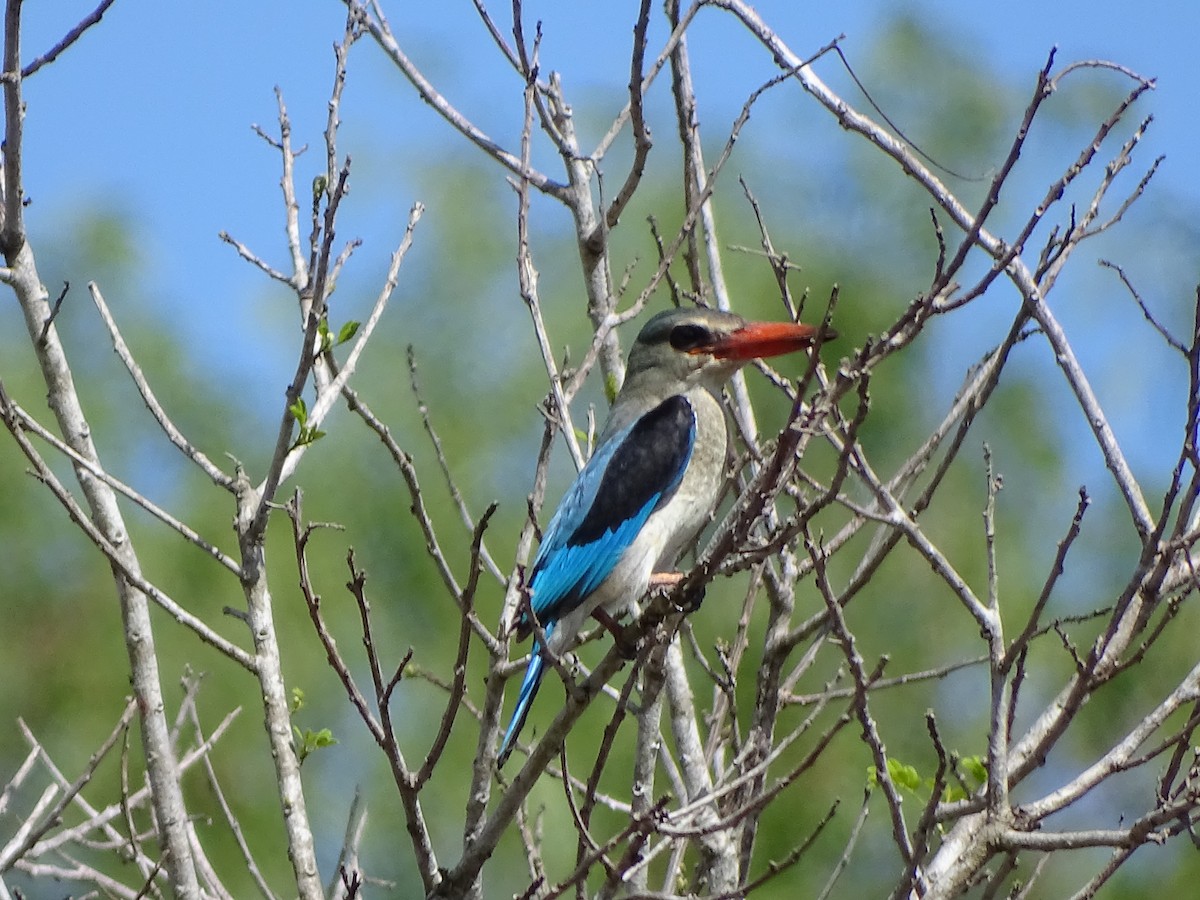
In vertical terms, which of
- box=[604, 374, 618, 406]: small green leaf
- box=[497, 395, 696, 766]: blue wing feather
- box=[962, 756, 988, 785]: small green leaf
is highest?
box=[604, 374, 618, 406]: small green leaf

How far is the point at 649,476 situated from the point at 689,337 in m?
0.54

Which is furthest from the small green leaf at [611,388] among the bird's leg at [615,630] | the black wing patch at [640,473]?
the bird's leg at [615,630]

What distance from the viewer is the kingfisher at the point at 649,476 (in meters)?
4.05

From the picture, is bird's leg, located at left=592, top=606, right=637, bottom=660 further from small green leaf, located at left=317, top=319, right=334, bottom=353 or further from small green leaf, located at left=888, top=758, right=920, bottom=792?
small green leaf, located at left=317, top=319, right=334, bottom=353

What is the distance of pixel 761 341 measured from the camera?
169 inches

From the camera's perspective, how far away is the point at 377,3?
4434mm

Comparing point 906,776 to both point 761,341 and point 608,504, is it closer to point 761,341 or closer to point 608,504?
point 608,504

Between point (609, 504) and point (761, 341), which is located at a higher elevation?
point (761, 341)

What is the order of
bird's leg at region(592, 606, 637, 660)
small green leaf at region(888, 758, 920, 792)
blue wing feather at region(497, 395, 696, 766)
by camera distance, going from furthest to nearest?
1. blue wing feather at region(497, 395, 696, 766)
2. small green leaf at region(888, 758, 920, 792)
3. bird's leg at region(592, 606, 637, 660)

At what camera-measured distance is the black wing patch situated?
4.19 metres

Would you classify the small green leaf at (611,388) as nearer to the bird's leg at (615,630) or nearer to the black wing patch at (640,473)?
the black wing patch at (640,473)

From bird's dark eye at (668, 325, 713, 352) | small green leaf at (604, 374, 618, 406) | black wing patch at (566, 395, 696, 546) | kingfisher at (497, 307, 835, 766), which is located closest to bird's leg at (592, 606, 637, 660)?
kingfisher at (497, 307, 835, 766)

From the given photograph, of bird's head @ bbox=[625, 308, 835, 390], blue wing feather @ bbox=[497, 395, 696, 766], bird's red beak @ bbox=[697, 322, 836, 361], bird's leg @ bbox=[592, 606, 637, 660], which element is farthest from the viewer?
bird's head @ bbox=[625, 308, 835, 390]

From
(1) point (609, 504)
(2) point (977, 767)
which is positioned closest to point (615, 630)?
(1) point (609, 504)
